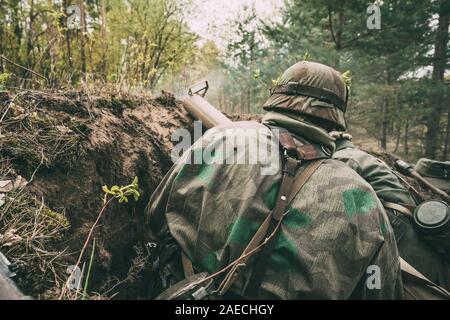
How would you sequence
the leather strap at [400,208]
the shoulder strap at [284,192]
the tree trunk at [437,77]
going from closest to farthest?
the shoulder strap at [284,192] → the leather strap at [400,208] → the tree trunk at [437,77]

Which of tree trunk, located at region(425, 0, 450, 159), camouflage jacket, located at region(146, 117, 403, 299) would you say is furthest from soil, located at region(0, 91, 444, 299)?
tree trunk, located at region(425, 0, 450, 159)

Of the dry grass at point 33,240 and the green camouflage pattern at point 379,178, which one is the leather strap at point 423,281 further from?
the dry grass at point 33,240

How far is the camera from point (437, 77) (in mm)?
10539

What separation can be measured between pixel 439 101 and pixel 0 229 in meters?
11.9

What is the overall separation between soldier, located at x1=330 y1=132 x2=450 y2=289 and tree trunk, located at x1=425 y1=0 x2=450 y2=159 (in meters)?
8.34

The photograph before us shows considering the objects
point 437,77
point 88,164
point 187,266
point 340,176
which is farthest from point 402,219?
point 437,77

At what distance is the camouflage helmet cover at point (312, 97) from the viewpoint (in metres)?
2.24

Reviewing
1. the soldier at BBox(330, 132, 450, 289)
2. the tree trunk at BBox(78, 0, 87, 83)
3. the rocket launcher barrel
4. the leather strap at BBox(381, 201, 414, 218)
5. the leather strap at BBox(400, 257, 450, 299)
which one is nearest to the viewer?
the leather strap at BBox(400, 257, 450, 299)

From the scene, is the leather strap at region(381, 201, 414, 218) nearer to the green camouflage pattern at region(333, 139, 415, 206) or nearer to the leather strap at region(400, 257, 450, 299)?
the green camouflage pattern at region(333, 139, 415, 206)

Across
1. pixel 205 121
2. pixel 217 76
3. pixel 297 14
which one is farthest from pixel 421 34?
pixel 217 76

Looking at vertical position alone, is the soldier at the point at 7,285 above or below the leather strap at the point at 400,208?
above

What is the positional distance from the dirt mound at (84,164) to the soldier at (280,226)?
35 centimetres

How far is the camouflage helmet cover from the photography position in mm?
2244

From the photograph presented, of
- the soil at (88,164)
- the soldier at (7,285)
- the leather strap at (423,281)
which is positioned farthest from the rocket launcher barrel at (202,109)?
the soldier at (7,285)
